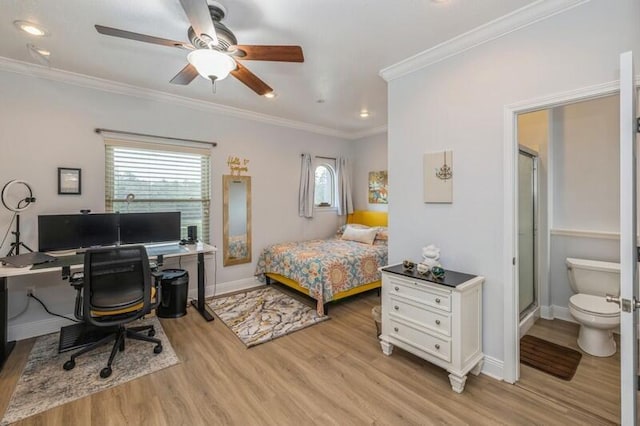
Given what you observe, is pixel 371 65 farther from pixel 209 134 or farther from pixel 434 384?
pixel 434 384

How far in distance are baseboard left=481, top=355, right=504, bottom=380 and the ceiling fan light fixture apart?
291 cm

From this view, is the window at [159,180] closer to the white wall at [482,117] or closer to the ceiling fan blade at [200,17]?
the ceiling fan blade at [200,17]

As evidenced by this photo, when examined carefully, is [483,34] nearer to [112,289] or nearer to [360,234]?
[360,234]

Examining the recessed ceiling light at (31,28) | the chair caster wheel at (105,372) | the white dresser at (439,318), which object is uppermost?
the recessed ceiling light at (31,28)

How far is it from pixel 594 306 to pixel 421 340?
1.60 m

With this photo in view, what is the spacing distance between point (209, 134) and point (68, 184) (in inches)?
66.8

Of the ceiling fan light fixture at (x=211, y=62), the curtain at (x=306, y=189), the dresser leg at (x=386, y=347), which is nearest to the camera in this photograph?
the ceiling fan light fixture at (x=211, y=62)

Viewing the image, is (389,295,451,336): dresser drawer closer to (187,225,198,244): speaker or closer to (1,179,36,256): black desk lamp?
(187,225,198,244): speaker

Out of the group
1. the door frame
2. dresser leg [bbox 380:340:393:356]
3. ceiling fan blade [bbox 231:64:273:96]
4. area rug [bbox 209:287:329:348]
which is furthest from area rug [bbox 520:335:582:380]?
ceiling fan blade [bbox 231:64:273:96]

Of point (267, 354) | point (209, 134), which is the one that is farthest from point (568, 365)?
point (209, 134)

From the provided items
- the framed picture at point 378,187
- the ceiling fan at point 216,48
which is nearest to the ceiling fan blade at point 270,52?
the ceiling fan at point 216,48

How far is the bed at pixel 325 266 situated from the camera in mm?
3510

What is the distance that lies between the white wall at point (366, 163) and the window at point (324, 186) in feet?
1.63

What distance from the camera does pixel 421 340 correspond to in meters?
2.32
